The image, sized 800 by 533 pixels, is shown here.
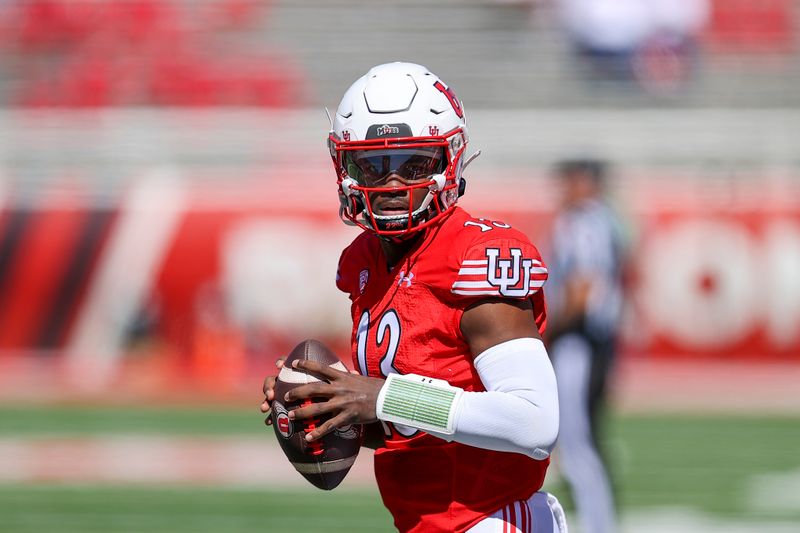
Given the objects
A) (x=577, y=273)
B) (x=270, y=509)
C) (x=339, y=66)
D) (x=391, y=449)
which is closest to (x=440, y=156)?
(x=391, y=449)

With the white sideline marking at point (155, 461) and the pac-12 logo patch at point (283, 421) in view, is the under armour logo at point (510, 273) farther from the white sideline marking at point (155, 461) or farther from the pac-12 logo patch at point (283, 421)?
the white sideline marking at point (155, 461)

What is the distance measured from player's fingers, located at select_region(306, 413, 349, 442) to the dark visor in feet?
1.64

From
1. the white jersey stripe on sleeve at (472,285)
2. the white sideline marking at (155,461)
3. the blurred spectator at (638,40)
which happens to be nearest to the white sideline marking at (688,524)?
the white sideline marking at (155,461)

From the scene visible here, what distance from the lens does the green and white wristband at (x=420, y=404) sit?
241 cm

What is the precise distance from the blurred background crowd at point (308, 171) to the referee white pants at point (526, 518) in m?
7.02

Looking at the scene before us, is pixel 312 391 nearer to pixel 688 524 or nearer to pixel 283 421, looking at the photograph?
pixel 283 421

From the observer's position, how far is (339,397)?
2.43m

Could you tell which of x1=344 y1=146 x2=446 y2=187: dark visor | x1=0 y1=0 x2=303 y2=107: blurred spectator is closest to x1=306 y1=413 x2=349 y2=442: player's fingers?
x1=344 y1=146 x2=446 y2=187: dark visor

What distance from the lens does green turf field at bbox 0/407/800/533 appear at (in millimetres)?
5969

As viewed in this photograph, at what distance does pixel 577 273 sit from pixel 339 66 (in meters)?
8.77

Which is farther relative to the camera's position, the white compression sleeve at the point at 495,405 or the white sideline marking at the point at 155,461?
the white sideline marking at the point at 155,461

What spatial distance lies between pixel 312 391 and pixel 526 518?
0.51 m

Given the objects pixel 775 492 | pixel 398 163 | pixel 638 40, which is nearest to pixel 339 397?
pixel 398 163

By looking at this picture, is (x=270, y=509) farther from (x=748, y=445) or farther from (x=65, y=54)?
(x=65, y=54)
